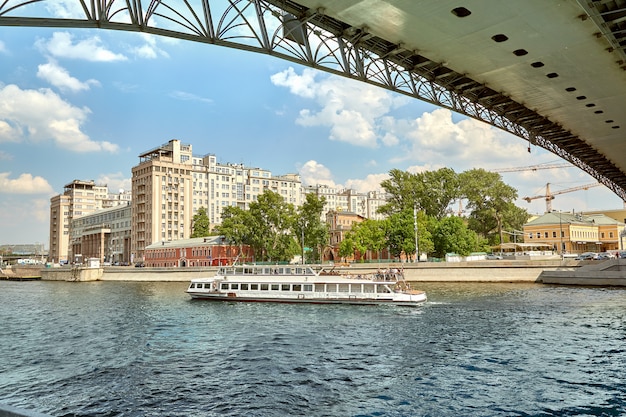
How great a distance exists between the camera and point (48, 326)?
112ft

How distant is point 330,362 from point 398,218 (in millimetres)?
64170

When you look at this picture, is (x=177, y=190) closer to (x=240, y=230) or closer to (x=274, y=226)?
(x=240, y=230)

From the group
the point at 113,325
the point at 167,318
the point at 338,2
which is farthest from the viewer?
the point at 167,318

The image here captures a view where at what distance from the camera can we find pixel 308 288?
4606cm

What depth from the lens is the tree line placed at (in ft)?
279

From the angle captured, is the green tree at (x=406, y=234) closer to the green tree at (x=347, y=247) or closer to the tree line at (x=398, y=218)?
the tree line at (x=398, y=218)

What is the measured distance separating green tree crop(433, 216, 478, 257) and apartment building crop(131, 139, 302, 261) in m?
55.1

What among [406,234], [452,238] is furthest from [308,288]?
[452,238]

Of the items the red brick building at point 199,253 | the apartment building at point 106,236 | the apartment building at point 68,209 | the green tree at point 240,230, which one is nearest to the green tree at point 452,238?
the green tree at point 240,230

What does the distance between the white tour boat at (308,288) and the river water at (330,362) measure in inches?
206

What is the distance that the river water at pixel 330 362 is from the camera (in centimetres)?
1517

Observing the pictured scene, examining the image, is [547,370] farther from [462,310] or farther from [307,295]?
[307,295]

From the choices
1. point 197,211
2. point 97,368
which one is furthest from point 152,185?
point 97,368

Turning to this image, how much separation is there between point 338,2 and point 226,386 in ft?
46.4
